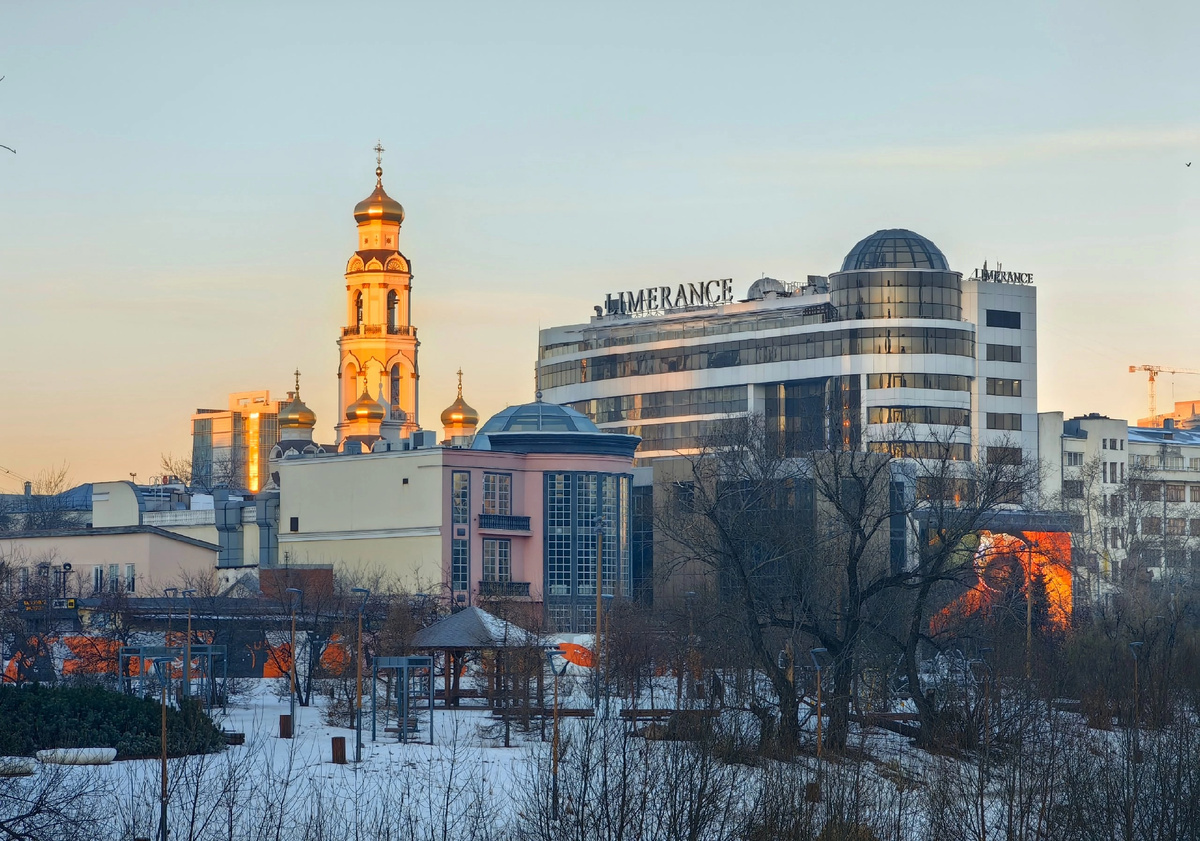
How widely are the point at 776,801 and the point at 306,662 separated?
148ft

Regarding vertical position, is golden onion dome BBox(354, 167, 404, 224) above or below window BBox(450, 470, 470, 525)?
above

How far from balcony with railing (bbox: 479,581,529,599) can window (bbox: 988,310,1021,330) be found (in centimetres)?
5138

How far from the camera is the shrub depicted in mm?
48406

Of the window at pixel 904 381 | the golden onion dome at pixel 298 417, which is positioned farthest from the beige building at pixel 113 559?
the window at pixel 904 381

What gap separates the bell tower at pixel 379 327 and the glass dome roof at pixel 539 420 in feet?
150

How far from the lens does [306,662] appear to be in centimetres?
7844

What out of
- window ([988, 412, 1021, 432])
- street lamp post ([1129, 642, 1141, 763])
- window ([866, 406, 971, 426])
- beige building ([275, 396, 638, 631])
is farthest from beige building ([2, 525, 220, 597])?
window ([988, 412, 1021, 432])

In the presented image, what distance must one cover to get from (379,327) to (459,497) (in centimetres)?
5413

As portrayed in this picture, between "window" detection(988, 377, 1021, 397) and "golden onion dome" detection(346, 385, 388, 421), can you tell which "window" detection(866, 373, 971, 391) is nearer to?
"window" detection(988, 377, 1021, 397)

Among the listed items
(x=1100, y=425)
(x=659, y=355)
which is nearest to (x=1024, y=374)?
(x=1100, y=425)

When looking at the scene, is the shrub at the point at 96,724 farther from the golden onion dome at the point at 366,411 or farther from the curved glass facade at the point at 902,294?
the curved glass facade at the point at 902,294

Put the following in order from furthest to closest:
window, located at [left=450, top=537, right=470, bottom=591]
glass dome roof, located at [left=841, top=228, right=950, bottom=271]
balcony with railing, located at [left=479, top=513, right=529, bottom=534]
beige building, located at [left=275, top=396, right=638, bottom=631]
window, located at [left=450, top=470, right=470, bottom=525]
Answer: glass dome roof, located at [left=841, top=228, right=950, bottom=271]
balcony with railing, located at [left=479, top=513, right=529, bottom=534]
window, located at [left=450, top=470, right=470, bottom=525]
beige building, located at [left=275, top=396, right=638, bottom=631]
window, located at [left=450, top=537, right=470, bottom=591]

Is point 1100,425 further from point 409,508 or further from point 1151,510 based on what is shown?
point 409,508

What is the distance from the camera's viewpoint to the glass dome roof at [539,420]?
10675 cm
